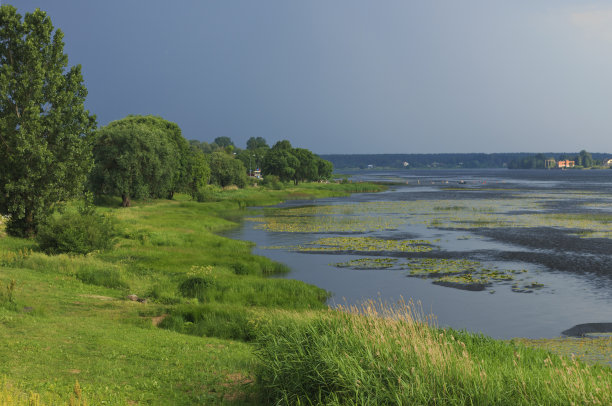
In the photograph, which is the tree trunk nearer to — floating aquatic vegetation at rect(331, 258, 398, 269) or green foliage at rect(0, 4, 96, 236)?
green foliage at rect(0, 4, 96, 236)

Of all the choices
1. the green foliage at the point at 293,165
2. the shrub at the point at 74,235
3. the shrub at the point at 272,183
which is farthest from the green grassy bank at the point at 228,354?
the green foliage at the point at 293,165

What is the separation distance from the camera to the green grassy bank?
9.98 meters

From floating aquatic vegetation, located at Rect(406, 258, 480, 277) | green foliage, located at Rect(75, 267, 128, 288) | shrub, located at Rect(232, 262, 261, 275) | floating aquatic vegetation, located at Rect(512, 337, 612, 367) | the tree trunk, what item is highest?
the tree trunk

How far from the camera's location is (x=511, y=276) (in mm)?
32781

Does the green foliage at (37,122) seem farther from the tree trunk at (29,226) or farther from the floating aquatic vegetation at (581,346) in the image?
the floating aquatic vegetation at (581,346)

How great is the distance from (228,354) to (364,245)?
31.0m

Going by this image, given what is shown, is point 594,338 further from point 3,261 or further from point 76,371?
point 3,261

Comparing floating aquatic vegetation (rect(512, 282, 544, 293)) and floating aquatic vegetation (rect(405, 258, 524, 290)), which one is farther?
floating aquatic vegetation (rect(405, 258, 524, 290))

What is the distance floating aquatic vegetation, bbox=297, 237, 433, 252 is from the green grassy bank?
17997mm

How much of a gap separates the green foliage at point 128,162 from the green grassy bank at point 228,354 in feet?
137

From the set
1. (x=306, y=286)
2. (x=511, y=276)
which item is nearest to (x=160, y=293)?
(x=306, y=286)

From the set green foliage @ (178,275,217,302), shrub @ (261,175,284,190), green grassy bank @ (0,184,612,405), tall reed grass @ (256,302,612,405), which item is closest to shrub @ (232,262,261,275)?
green foliage @ (178,275,217,302)

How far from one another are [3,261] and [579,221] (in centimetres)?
5716

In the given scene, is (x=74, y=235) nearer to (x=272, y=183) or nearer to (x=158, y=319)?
(x=158, y=319)
